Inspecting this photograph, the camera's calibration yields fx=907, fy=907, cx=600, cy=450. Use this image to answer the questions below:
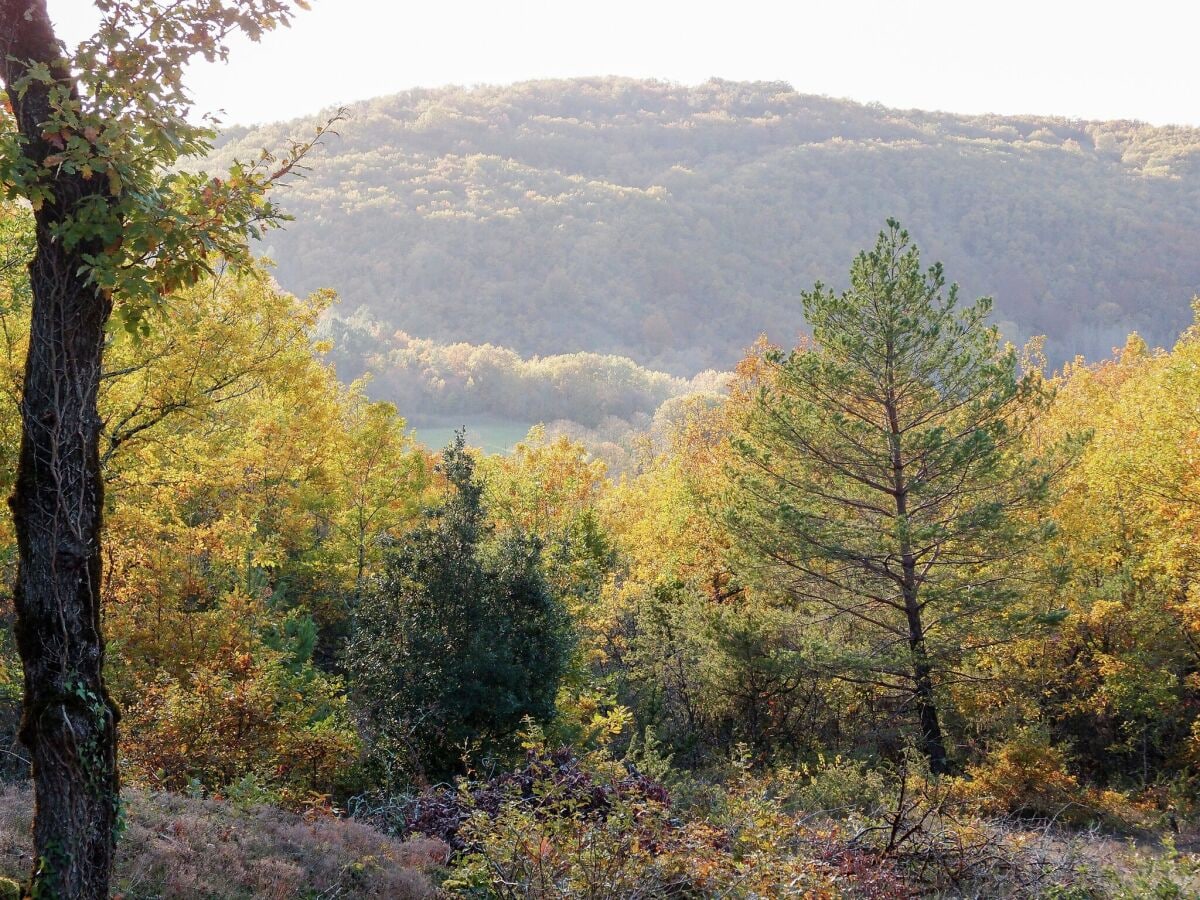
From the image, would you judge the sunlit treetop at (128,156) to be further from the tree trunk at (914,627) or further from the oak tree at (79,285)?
the tree trunk at (914,627)

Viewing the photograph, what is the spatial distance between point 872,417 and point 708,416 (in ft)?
47.3

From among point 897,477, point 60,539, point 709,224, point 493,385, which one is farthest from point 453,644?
point 709,224

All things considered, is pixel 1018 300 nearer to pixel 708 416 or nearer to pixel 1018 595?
pixel 708 416

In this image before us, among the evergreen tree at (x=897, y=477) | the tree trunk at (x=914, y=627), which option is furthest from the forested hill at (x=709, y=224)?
the tree trunk at (x=914, y=627)

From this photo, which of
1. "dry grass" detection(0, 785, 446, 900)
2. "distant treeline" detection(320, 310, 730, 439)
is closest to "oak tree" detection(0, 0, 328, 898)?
"dry grass" detection(0, 785, 446, 900)

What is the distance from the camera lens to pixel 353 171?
138500 millimetres

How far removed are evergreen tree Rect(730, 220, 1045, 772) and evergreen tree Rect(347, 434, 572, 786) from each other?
16.5 feet

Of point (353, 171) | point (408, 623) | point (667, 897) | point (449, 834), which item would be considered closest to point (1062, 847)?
point (667, 897)

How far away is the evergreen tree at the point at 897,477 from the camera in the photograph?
15000 mm

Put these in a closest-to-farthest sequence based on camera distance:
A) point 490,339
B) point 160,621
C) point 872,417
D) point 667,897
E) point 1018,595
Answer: point 667,897
point 160,621
point 1018,595
point 872,417
point 490,339

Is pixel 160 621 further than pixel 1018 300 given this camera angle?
No

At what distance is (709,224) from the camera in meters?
131

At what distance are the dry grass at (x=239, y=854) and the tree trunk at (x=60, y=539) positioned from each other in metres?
1.58

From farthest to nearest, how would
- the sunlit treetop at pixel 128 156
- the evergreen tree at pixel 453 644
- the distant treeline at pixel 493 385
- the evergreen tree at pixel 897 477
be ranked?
the distant treeline at pixel 493 385
the evergreen tree at pixel 897 477
the evergreen tree at pixel 453 644
the sunlit treetop at pixel 128 156
